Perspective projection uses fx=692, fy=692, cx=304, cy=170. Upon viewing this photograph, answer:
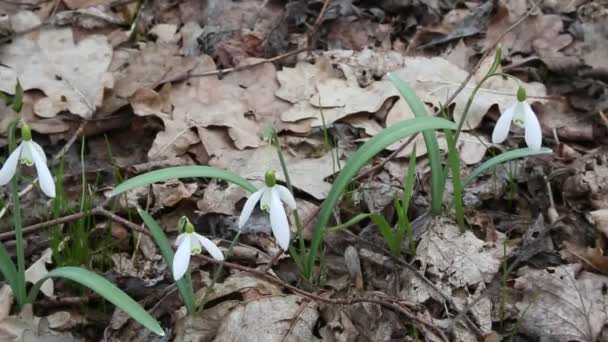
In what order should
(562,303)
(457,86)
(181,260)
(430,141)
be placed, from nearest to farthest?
(181,260) → (562,303) → (430,141) → (457,86)

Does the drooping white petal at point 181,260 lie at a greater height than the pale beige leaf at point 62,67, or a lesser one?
greater

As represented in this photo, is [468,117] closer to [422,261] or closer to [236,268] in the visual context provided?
[422,261]

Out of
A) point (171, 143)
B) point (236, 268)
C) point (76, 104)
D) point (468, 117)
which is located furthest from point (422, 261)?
point (76, 104)

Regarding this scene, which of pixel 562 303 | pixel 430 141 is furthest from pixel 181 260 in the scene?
pixel 562 303

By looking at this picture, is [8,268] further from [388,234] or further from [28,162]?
[388,234]

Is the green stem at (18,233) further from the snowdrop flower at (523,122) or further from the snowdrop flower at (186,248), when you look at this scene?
the snowdrop flower at (523,122)

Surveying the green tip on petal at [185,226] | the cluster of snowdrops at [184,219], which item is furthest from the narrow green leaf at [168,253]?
the green tip on petal at [185,226]

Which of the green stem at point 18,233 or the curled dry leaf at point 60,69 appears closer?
the green stem at point 18,233
